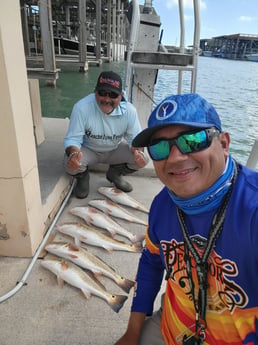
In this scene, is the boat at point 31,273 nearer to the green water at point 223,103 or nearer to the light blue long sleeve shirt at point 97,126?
the light blue long sleeve shirt at point 97,126

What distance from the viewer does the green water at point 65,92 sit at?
12.1 m

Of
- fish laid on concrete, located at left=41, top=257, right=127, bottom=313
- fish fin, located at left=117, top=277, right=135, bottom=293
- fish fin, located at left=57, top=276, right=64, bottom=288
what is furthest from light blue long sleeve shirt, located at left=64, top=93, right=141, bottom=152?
fish fin, located at left=117, top=277, right=135, bottom=293

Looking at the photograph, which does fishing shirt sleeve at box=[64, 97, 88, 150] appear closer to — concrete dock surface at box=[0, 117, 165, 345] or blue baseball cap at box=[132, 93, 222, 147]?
concrete dock surface at box=[0, 117, 165, 345]

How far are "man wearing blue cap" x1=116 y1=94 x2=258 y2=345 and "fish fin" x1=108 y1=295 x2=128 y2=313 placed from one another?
0.88 metres

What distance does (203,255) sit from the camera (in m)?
1.11

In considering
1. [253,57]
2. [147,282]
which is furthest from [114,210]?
[253,57]

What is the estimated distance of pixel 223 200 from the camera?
1.08 m

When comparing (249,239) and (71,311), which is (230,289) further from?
(71,311)

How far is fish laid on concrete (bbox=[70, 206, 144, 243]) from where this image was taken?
2.91 m

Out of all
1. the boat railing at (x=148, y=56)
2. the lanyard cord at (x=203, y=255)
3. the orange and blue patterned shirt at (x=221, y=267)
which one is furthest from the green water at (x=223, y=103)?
the lanyard cord at (x=203, y=255)

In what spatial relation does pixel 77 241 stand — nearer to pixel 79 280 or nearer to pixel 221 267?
pixel 79 280

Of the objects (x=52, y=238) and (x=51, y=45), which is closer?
(x=52, y=238)

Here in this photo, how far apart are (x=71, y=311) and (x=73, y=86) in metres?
16.4

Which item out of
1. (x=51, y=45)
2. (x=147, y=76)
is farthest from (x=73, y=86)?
(x=147, y=76)
